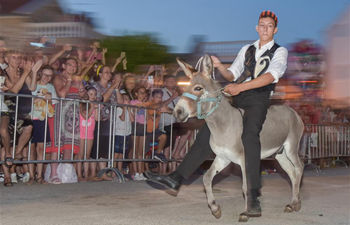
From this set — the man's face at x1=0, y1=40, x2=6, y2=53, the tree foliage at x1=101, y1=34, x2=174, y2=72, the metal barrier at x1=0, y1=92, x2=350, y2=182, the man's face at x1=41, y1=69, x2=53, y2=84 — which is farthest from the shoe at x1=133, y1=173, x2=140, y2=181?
the tree foliage at x1=101, y1=34, x2=174, y2=72

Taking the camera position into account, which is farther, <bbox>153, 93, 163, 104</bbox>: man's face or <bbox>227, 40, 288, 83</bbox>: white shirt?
<bbox>153, 93, 163, 104</bbox>: man's face

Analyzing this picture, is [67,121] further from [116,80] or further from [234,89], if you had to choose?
[234,89]

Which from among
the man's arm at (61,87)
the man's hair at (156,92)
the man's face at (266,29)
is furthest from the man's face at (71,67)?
the man's face at (266,29)

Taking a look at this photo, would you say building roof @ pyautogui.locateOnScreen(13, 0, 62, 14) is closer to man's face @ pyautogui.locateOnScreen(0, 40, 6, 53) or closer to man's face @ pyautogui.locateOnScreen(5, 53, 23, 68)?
man's face @ pyautogui.locateOnScreen(0, 40, 6, 53)

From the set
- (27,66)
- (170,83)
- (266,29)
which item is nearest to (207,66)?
(266,29)

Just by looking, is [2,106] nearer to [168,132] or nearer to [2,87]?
[2,87]

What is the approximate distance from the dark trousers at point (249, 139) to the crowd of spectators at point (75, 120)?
1.87 m

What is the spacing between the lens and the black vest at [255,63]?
5.38m

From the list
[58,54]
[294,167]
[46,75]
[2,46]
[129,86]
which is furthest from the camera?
[129,86]

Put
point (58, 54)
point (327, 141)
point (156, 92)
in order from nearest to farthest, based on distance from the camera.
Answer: point (58, 54) → point (156, 92) → point (327, 141)

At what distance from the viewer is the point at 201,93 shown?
5.14 metres

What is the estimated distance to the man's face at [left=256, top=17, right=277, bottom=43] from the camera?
5.41 metres

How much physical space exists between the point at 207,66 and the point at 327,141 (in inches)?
404

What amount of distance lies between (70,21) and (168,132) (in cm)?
1169
